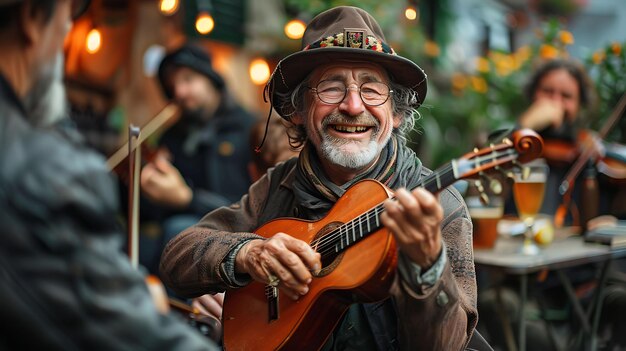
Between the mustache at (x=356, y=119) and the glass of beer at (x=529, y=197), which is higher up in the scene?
the mustache at (x=356, y=119)

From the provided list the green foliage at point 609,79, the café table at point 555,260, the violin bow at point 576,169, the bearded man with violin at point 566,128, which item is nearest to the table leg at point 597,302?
the café table at point 555,260

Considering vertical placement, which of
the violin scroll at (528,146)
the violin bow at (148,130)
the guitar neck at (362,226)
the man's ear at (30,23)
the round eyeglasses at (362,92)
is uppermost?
the man's ear at (30,23)

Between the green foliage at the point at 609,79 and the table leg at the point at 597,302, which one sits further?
the green foliage at the point at 609,79

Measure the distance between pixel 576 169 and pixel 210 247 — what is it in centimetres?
319

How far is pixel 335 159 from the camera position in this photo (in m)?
2.88

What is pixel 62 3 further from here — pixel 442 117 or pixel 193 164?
pixel 442 117

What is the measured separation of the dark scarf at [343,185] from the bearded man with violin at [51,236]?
1211 mm

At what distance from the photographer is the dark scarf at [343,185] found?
2822mm

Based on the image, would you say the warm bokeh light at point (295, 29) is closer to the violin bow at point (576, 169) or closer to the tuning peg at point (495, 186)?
the violin bow at point (576, 169)

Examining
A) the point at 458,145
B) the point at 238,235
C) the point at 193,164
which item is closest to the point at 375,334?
the point at 238,235

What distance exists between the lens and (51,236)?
1.58 meters

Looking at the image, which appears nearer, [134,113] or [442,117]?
[134,113]

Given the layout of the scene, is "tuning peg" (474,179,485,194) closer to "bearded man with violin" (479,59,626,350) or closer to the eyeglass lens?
the eyeglass lens

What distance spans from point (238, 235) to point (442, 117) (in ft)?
24.7
